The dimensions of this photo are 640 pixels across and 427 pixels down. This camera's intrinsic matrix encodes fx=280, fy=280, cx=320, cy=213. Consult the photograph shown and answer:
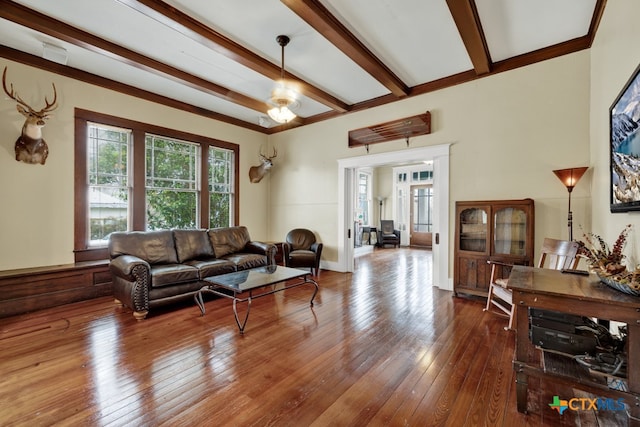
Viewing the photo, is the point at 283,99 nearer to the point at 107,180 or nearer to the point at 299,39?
the point at 299,39

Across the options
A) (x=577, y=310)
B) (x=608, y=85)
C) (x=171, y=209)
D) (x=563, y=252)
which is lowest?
(x=577, y=310)

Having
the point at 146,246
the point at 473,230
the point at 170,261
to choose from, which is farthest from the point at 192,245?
the point at 473,230

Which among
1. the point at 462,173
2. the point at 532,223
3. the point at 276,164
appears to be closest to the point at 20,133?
the point at 276,164

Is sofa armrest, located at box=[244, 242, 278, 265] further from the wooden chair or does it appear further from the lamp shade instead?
the lamp shade

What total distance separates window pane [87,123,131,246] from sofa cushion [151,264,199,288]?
1416 mm

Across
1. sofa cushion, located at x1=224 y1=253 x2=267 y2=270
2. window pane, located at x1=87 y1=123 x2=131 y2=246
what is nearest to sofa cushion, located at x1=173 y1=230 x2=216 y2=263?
sofa cushion, located at x1=224 y1=253 x2=267 y2=270

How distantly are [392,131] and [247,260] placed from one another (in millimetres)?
3273

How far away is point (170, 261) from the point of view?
4051 mm

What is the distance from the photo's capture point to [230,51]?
11.1 feet

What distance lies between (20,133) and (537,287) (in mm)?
5788

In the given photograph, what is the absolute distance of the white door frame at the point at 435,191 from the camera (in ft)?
14.3

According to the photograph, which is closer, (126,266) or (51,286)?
(126,266)

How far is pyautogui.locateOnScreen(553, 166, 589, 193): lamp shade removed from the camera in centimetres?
310

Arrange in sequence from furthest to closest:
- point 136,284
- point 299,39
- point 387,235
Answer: point 387,235, point 299,39, point 136,284
